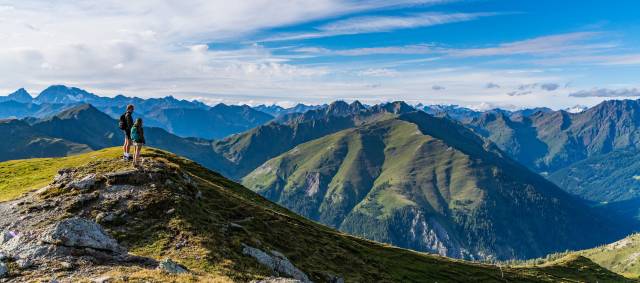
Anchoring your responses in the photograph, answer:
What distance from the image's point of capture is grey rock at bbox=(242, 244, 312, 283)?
1842 inches

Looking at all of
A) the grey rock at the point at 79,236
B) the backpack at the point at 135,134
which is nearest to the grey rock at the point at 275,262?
the grey rock at the point at 79,236

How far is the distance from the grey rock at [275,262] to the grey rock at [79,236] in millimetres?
13791

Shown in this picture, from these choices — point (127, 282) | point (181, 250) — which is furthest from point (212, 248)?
point (127, 282)

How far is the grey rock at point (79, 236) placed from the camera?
3528 cm

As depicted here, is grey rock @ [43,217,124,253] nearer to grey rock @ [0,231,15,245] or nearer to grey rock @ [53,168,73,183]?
grey rock @ [0,231,15,245]

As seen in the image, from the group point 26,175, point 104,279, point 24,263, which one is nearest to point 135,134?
point 24,263

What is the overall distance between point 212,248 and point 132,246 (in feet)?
24.2

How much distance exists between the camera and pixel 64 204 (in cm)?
4641

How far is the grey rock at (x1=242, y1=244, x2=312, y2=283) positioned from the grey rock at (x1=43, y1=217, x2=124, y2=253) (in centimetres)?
1379

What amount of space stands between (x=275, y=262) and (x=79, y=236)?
67.8ft

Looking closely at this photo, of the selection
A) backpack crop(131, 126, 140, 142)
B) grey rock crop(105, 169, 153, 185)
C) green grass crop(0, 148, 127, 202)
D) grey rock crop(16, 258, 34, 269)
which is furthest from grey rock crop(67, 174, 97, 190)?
grey rock crop(16, 258, 34, 269)

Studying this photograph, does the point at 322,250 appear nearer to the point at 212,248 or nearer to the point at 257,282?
the point at 212,248

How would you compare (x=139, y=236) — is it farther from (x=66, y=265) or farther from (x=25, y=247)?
(x=66, y=265)

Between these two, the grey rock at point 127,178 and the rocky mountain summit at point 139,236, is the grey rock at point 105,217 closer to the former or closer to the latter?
the rocky mountain summit at point 139,236
